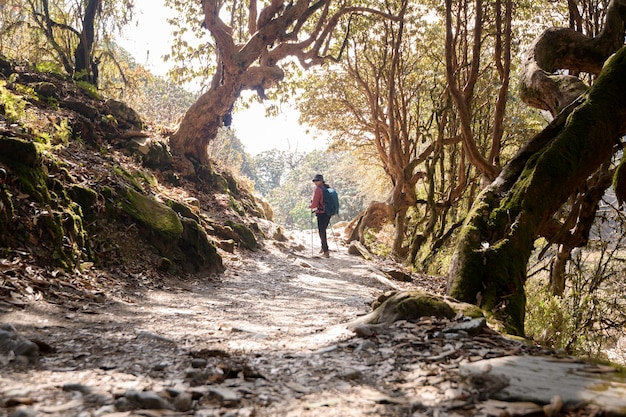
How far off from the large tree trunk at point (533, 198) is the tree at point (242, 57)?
10091 mm

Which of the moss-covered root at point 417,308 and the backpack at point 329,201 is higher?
the backpack at point 329,201

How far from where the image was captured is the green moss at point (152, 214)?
23.2ft

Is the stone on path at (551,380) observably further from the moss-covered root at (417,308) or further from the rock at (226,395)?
the rock at (226,395)

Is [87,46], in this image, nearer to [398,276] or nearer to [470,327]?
[398,276]

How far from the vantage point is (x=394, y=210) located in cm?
1773

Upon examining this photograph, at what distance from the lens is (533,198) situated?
4613 mm

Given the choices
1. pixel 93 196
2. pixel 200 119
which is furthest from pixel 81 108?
pixel 93 196

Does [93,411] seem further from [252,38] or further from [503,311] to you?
[252,38]

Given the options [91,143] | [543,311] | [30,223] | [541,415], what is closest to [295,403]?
[541,415]

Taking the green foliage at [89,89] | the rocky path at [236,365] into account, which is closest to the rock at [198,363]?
the rocky path at [236,365]

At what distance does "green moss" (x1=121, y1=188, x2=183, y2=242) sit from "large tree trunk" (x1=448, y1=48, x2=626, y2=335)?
16.3 feet

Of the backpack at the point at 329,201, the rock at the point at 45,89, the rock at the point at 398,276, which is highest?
the rock at the point at 45,89

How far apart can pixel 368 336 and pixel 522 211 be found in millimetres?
2452

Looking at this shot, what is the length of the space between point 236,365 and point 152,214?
537 centimetres
